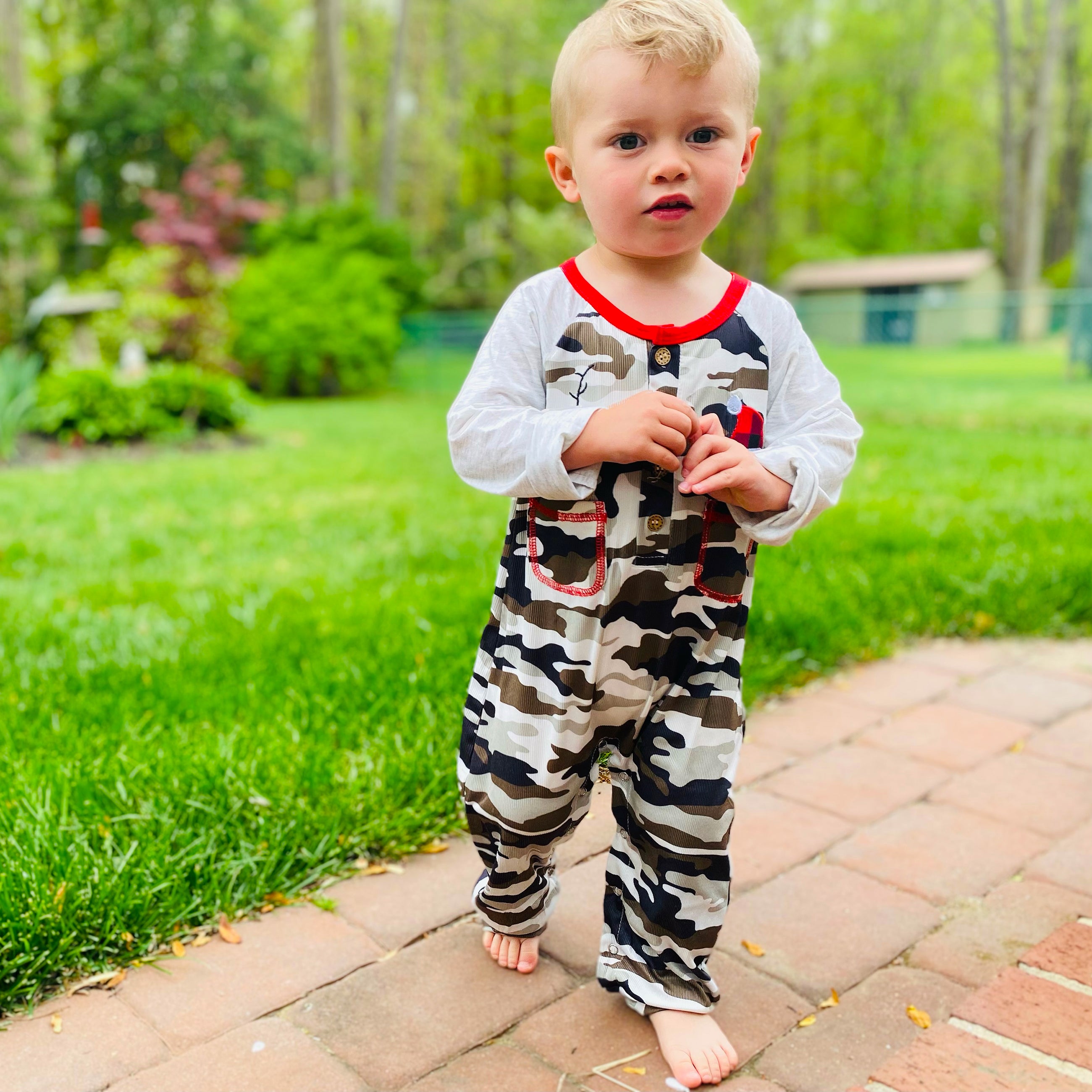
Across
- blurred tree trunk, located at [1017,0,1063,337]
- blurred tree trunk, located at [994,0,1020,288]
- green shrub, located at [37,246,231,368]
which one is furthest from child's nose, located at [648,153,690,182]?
blurred tree trunk, located at [994,0,1020,288]

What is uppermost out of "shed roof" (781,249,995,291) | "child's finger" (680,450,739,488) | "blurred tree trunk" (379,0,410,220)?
"blurred tree trunk" (379,0,410,220)

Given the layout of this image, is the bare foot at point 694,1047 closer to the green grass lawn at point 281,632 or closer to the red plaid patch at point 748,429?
the green grass lawn at point 281,632

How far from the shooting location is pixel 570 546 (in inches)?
64.2

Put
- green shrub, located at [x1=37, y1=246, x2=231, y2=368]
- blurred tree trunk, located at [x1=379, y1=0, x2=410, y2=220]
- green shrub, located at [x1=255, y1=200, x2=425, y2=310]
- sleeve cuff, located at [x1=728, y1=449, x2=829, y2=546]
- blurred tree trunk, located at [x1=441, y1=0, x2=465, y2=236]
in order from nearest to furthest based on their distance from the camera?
sleeve cuff, located at [x1=728, y1=449, x2=829, y2=546] < green shrub, located at [x1=37, y1=246, x2=231, y2=368] < green shrub, located at [x1=255, y1=200, x2=425, y2=310] < blurred tree trunk, located at [x1=379, y1=0, x2=410, y2=220] < blurred tree trunk, located at [x1=441, y1=0, x2=465, y2=236]

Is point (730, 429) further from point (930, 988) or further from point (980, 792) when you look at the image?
point (980, 792)

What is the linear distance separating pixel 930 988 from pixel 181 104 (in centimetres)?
2135

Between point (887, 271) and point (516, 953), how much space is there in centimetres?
3694

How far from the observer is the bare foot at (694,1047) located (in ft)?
5.53

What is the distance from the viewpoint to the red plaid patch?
5.35ft

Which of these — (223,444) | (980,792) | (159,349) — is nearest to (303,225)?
(159,349)

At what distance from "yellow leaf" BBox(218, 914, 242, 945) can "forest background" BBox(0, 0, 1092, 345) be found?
14.3 metres

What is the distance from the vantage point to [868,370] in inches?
698

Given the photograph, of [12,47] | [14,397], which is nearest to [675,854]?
[14,397]

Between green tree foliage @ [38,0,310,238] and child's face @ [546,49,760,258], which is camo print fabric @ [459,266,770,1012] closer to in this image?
child's face @ [546,49,760,258]
